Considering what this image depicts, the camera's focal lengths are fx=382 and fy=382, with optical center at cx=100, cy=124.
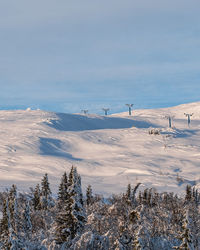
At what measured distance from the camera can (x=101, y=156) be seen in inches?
5650

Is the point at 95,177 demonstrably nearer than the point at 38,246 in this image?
No

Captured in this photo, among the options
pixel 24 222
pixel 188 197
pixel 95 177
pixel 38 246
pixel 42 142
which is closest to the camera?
pixel 38 246

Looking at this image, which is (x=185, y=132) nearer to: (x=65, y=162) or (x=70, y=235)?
(x=65, y=162)

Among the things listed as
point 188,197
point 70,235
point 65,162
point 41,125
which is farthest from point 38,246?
point 41,125

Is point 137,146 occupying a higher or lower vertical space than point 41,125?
lower

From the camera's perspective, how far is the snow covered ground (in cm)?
10912

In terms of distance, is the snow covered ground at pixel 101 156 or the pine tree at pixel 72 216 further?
the snow covered ground at pixel 101 156

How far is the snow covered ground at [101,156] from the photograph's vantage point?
109 meters

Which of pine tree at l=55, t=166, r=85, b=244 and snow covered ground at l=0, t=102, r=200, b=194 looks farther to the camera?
snow covered ground at l=0, t=102, r=200, b=194

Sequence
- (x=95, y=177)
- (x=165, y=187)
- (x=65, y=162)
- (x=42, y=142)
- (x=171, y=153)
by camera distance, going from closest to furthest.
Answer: (x=165, y=187) → (x=95, y=177) → (x=65, y=162) → (x=171, y=153) → (x=42, y=142)

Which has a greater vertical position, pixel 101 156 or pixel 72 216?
pixel 72 216

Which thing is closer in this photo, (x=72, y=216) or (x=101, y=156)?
(x=72, y=216)

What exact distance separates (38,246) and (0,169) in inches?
3947

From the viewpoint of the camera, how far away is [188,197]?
7956cm
